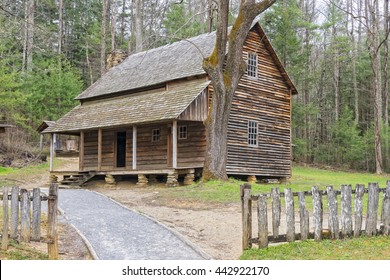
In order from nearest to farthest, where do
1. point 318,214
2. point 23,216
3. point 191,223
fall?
point 23,216 → point 318,214 → point 191,223

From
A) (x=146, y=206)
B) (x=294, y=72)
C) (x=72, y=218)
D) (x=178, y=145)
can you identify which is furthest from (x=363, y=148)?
(x=72, y=218)

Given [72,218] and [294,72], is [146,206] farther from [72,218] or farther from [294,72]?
[294,72]

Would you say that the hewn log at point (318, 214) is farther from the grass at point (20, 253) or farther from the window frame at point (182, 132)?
the window frame at point (182, 132)

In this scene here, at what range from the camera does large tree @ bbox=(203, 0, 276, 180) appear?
19984mm

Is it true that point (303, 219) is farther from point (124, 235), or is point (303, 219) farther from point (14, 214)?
point (14, 214)

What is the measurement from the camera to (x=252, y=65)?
25.7 m

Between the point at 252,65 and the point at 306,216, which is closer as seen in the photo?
the point at 306,216

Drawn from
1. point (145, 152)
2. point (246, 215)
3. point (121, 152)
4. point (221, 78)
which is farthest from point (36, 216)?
point (121, 152)

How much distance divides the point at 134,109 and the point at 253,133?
20.7 ft

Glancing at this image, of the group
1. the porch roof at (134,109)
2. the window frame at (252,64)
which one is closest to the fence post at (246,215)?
the porch roof at (134,109)

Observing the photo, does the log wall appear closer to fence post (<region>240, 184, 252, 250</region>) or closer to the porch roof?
the porch roof

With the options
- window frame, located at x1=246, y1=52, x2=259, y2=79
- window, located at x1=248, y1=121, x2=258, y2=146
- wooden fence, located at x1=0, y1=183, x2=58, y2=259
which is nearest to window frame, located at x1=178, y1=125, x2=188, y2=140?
window, located at x1=248, y1=121, x2=258, y2=146

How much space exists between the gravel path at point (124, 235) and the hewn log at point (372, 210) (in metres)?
3.41

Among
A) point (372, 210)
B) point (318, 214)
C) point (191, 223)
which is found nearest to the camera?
point (318, 214)
